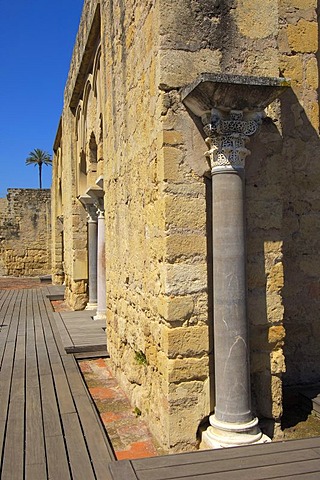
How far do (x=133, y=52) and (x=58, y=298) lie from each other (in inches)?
346

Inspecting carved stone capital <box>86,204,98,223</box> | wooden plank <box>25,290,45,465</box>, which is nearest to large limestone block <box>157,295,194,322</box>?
wooden plank <box>25,290,45,465</box>

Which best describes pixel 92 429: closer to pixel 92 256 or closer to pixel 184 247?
pixel 184 247

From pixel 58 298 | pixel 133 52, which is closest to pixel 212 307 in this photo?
pixel 133 52

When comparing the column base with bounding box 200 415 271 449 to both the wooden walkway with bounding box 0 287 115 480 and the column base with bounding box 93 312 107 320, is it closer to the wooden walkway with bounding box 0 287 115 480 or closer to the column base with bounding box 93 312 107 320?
the wooden walkway with bounding box 0 287 115 480

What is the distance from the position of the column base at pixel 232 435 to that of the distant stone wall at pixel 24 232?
65.7 ft

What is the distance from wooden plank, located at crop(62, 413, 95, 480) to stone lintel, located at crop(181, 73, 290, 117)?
7.64ft

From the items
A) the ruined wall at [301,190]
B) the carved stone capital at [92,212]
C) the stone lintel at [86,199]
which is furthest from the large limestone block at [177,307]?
the carved stone capital at [92,212]

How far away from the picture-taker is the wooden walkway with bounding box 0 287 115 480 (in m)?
2.86

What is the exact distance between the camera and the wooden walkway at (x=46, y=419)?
9.37 ft

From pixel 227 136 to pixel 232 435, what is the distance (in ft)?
6.29

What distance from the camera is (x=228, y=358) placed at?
122 inches

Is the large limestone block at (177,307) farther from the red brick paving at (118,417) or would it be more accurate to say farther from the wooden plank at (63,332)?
the wooden plank at (63,332)

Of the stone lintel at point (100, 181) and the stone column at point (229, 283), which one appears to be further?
the stone lintel at point (100, 181)

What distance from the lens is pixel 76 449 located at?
10.2ft
